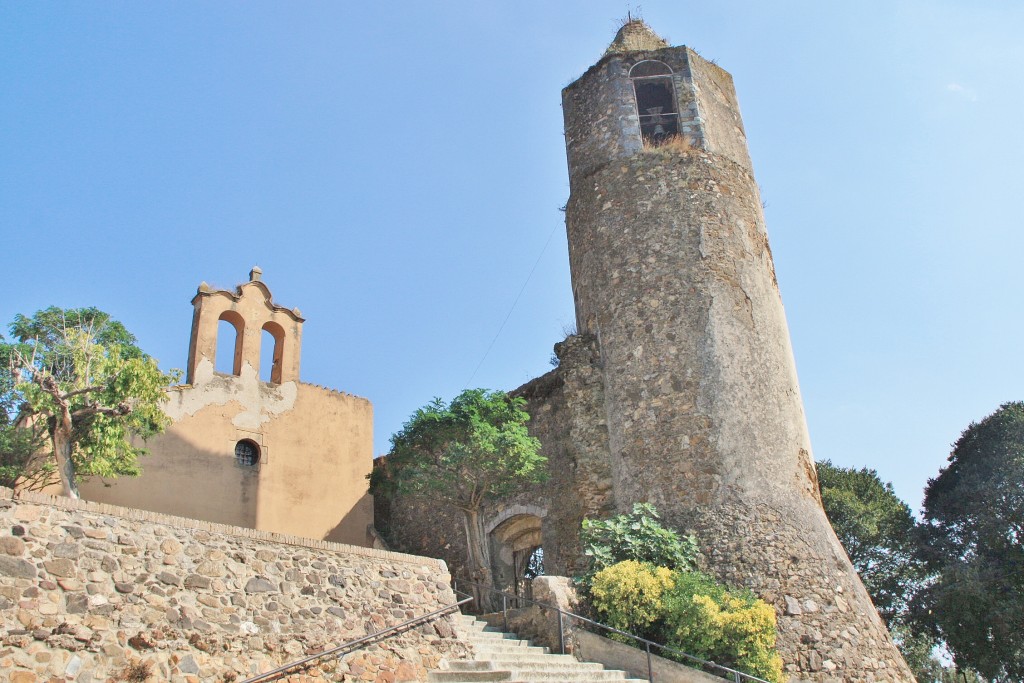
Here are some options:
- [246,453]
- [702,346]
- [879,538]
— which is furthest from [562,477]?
[879,538]

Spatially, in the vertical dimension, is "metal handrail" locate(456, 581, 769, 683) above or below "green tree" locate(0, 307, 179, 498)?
below

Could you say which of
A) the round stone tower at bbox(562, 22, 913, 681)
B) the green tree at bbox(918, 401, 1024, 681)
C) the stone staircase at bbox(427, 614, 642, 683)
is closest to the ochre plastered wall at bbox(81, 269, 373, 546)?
the round stone tower at bbox(562, 22, 913, 681)

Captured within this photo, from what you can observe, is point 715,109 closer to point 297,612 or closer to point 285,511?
point 285,511

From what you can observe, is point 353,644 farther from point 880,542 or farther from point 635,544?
point 880,542

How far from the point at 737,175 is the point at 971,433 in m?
9.75

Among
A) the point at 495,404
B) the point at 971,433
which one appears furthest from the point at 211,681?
the point at 971,433

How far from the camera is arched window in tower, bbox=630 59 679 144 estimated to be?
17.7 meters

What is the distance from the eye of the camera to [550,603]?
1114 cm

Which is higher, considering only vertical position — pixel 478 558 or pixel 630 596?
pixel 478 558

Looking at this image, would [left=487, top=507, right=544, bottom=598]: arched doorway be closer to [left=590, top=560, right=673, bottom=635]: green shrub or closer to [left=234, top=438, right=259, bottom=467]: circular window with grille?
[left=590, top=560, right=673, bottom=635]: green shrub

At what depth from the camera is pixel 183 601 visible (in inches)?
322

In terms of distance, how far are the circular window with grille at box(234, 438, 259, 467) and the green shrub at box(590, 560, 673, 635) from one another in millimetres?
8497

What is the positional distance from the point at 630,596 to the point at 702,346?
469 centimetres

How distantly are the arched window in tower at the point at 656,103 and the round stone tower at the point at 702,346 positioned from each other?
5 centimetres
